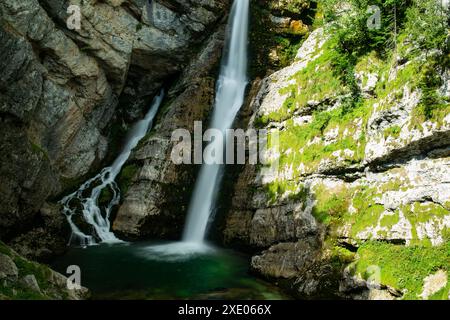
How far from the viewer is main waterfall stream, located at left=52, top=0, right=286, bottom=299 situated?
12.6 m

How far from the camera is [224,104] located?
22297mm

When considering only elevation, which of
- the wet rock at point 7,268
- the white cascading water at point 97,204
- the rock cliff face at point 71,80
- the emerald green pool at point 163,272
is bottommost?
the emerald green pool at point 163,272

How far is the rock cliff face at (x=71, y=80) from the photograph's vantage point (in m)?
15.2

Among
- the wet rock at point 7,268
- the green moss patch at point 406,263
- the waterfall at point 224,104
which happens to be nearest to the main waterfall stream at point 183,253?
the waterfall at point 224,104

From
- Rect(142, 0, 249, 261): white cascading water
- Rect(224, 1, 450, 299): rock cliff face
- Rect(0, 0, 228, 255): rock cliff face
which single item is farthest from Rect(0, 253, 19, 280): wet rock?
Rect(224, 1, 450, 299): rock cliff face

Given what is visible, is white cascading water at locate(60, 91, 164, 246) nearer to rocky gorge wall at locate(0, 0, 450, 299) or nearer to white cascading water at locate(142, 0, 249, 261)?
rocky gorge wall at locate(0, 0, 450, 299)

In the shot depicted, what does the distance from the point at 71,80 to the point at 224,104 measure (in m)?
8.25

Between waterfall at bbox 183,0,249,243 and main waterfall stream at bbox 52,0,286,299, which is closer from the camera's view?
main waterfall stream at bbox 52,0,286,299

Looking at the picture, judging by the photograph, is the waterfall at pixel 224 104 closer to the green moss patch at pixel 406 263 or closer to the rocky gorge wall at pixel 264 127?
the rocky gorge wall at pixel 264 127

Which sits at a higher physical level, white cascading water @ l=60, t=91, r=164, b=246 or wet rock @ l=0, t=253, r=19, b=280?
white cascading water @ l=60, t=91, r=164, b=246

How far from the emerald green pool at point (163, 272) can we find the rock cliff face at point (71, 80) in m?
3.16

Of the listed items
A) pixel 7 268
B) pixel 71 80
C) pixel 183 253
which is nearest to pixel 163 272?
pixel 183 253
